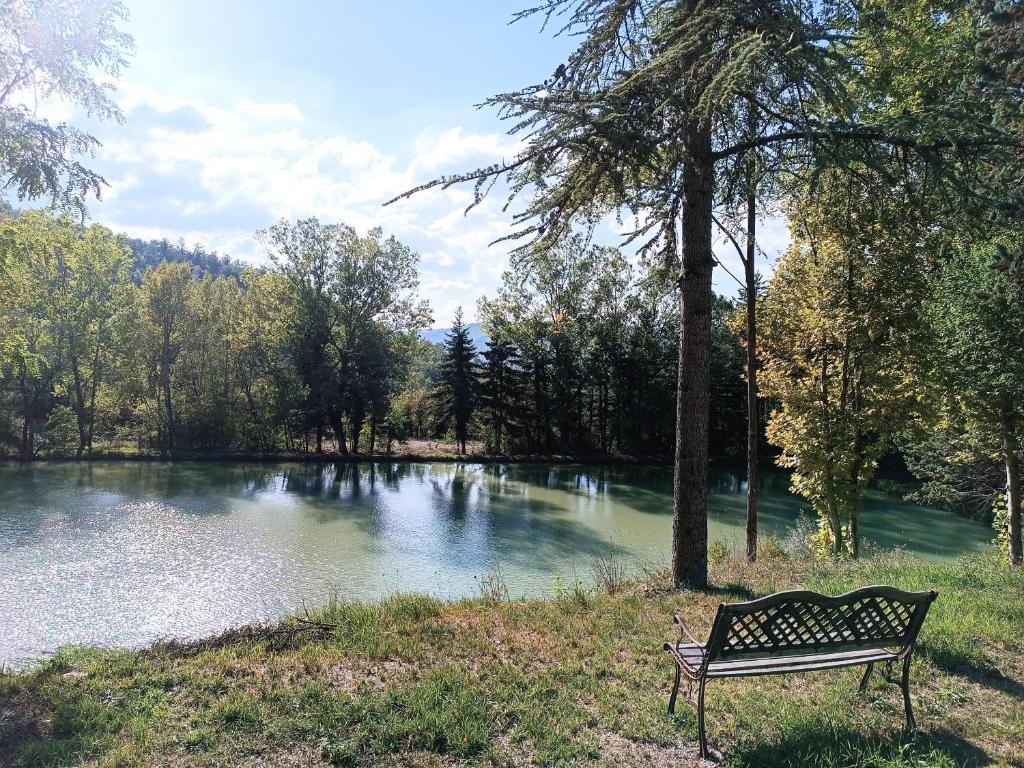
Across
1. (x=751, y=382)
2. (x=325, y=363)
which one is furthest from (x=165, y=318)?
(x=751, y=382)

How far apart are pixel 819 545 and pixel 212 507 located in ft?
50.6

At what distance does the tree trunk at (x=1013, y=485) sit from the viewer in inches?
316

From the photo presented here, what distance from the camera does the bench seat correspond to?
10.1ft

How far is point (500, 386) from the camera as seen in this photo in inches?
1298

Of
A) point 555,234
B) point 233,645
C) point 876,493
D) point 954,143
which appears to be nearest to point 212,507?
point 233,645

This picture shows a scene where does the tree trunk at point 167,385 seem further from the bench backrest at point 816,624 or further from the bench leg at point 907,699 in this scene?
the bench leg at point 907,699

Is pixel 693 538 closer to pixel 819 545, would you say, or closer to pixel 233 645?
pixel 233 645

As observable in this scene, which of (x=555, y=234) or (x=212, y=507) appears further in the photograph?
(x=212, y=507)

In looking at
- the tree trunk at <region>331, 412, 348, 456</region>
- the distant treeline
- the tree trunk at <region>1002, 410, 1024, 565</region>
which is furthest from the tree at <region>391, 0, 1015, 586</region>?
the tree trunk at <region>331, 412, 348, 456</region>

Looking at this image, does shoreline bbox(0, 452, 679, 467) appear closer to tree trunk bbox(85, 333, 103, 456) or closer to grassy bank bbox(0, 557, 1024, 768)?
tree trunk bbox(85, 333, 103, 456)

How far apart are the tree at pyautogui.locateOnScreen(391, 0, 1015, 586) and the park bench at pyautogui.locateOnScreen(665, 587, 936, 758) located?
109 inches

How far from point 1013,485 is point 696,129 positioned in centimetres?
745

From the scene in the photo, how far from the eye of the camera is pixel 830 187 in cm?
570

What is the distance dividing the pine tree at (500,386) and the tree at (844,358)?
22.6 meters
